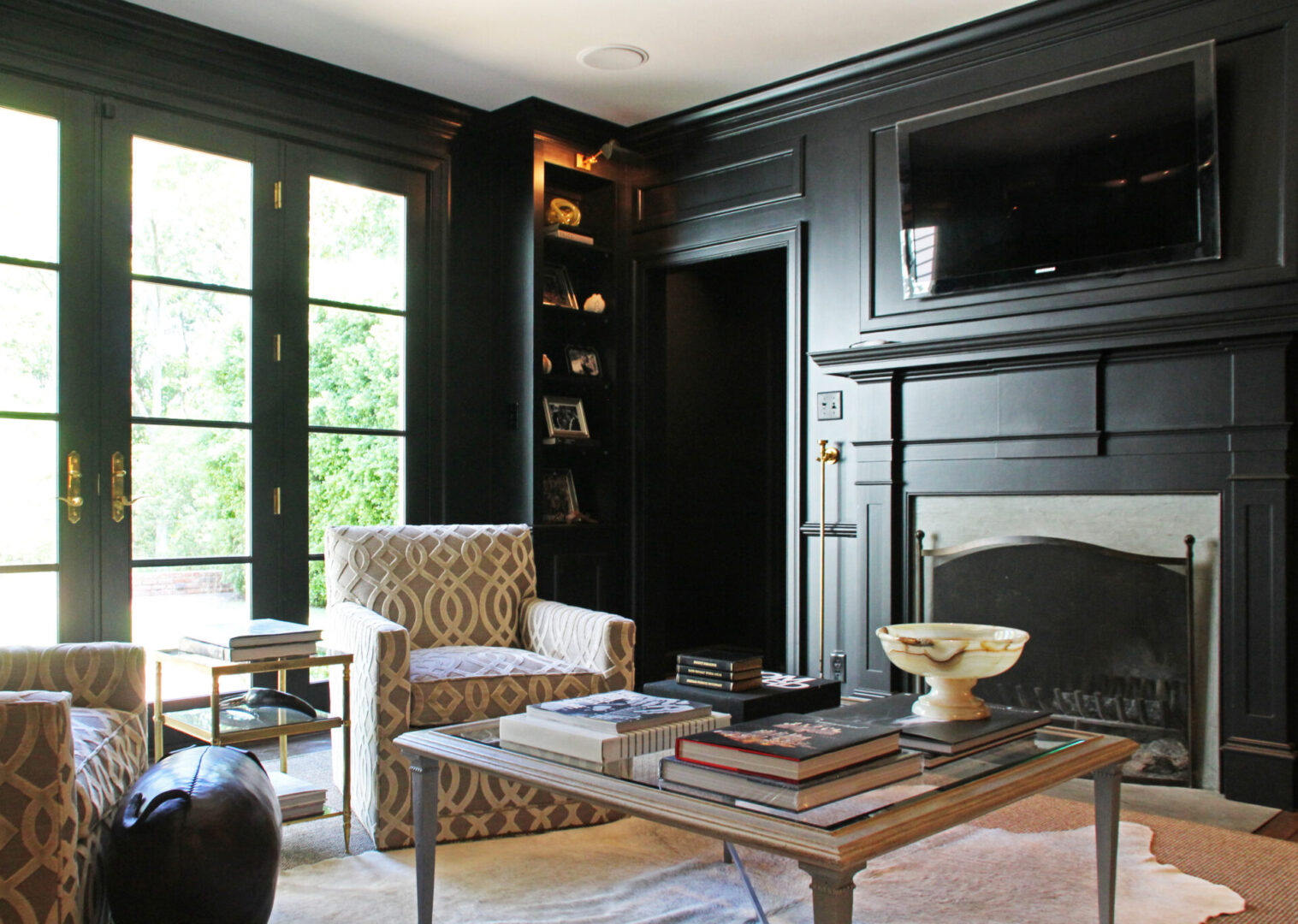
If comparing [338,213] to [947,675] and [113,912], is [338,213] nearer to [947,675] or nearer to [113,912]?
[113,912]

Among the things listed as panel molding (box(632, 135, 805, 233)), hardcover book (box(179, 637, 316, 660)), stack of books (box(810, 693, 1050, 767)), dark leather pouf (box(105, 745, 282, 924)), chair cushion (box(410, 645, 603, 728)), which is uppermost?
panel molding (box(632, 135, 805, 233))

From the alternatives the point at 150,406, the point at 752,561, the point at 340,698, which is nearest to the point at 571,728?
the point at 340,698

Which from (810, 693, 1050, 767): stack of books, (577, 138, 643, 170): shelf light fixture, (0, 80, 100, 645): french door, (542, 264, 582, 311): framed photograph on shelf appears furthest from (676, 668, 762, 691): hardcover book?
(577, 138, 643, 170): shelf light fixture

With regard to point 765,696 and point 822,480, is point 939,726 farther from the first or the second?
point 822,480

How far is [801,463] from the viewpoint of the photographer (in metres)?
4.09

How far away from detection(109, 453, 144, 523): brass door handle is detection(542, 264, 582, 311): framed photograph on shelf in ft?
6.00

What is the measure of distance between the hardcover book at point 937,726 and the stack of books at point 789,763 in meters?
0.07

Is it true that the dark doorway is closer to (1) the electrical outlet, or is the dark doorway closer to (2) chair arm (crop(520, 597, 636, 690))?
(1) the electrical outlet

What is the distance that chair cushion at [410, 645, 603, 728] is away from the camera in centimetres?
265

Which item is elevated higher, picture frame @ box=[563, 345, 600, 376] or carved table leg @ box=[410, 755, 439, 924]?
picture frame @ box=[563, 345, 600, 376]

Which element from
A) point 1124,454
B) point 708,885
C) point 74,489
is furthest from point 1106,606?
point 74,489

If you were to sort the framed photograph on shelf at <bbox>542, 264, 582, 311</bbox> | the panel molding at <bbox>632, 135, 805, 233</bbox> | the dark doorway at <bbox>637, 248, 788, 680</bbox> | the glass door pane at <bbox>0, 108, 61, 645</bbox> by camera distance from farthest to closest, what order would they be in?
the dark doorway at <bbox>637, 248, 788, 680</bbox> → the framed photograph on shelf at <bbox>542, 264, 582, 311</bbox> → the panel molding at <bbox>632, 135, 805, 233</bbox> → the glass door pane at <bbox>0, 108, 61, 645</bbox>

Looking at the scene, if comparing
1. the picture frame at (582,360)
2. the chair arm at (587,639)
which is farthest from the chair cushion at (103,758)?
the picture frame at (582,360)

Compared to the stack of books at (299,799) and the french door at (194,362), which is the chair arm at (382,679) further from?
the french door at (194,362)
